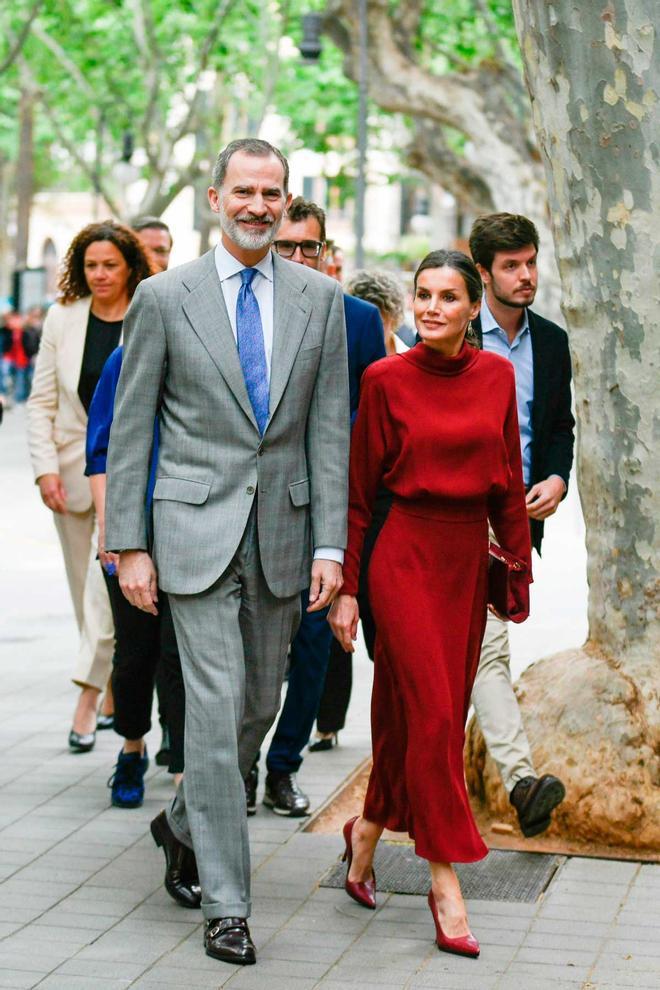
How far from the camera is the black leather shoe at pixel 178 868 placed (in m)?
5.27

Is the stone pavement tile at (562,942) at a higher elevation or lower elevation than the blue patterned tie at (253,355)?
lower

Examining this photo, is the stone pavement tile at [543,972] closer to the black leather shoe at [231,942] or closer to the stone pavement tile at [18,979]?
the black leather shoe at [231,942]

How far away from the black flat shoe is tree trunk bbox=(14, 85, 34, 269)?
31860mm

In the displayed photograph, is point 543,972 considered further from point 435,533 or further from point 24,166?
point 24,166

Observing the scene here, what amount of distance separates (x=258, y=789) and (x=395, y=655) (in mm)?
1953

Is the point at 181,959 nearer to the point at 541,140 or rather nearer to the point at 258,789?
the point at 258,789

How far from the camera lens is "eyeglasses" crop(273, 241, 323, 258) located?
253 inches

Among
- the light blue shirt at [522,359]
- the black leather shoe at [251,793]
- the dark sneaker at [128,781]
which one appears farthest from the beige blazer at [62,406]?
the light blue shirt at [522,359]

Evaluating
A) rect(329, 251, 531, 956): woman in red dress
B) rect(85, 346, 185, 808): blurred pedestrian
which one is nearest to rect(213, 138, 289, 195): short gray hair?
rect(329, 251, 531, 956): woman in red dress

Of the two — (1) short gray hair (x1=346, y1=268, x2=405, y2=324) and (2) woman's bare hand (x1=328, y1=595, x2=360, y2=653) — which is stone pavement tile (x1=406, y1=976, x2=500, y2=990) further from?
(1) short gray hair (x1=346, y1=268, x2=405, y2=324)

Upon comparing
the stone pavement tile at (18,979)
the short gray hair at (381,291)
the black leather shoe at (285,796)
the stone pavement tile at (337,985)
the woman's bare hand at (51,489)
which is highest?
the short gray hair at (381,291)

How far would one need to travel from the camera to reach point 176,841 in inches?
207

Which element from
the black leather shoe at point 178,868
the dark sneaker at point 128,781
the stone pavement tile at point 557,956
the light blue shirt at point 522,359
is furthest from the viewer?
the dark sneaker at point 128,781

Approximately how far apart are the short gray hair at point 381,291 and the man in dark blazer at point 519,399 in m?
1.01
